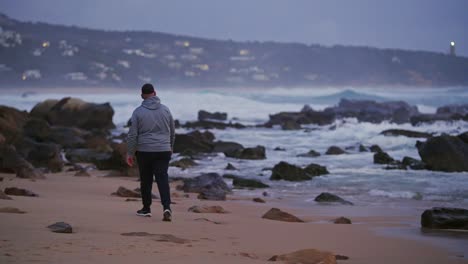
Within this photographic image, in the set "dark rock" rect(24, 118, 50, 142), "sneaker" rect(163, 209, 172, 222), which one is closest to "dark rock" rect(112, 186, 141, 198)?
"sneaker" rect(163, 209, 172, 222)

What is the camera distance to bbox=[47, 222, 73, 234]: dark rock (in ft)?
17.8

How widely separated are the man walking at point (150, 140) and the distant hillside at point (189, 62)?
81.4 m

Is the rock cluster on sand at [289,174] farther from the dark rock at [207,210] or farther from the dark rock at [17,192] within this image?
the dark rock at [17,192]

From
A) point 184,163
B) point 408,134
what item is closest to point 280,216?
point 184,163

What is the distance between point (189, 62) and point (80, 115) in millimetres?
74555

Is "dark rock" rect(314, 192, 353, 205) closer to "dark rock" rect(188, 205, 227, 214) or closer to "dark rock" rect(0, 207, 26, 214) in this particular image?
"dark rock" rect(188, 205, 227, 214)

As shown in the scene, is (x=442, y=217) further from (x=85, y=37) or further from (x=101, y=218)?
(x=85, y=37)

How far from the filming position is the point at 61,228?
5.46m

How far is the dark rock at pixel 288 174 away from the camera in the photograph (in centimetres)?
1301

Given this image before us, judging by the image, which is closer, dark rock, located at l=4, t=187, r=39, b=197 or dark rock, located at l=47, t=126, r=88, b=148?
dark rock, located at l=4, t=187, r=39, b=197

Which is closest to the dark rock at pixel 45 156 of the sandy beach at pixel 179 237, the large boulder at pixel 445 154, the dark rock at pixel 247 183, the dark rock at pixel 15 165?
the dark rock at pixel 15 165

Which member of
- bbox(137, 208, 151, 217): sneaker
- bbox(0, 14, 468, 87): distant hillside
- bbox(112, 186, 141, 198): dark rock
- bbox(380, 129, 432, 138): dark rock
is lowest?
bbox(112, 186, 141, 198): dark rock

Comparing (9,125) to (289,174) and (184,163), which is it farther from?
(289,174)

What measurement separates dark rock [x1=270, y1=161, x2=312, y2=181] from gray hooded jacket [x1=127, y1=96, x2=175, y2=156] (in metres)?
6.22
